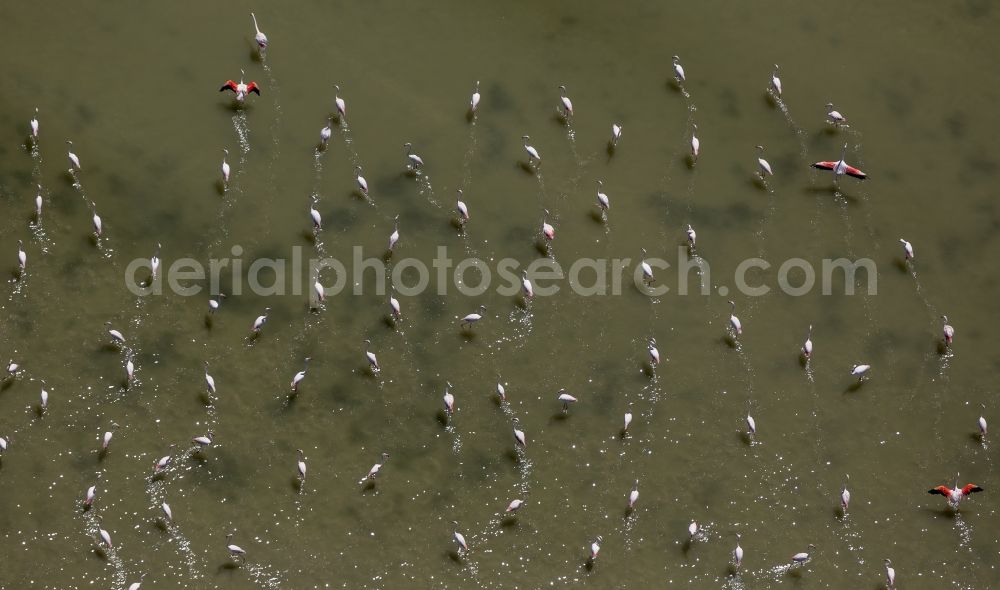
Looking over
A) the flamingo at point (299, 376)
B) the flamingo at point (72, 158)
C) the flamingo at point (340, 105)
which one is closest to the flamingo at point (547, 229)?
the flamingo at point (340, 105)

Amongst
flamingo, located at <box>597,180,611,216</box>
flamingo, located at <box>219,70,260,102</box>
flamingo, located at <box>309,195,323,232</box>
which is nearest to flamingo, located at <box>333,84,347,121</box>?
flamingo, located at <box>219,70,260,102</box>

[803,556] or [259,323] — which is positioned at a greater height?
[259,323]

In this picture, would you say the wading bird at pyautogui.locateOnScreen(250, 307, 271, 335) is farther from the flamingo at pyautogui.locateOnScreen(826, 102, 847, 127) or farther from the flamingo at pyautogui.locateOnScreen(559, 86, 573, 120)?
the flamingo at pyautogui.locateOnScreen(826, 102, 847, 127)

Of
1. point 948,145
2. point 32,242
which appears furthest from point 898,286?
point 32,242

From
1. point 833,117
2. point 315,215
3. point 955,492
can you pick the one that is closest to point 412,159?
point 315,215

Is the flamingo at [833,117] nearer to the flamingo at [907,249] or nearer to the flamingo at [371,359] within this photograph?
the flamingo at [907,249]

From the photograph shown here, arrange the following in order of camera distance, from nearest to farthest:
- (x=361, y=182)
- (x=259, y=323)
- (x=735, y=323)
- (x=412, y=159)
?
(x=259, y=323), (x=735, y=323), (x=361, y=182), (x=412, y=159)

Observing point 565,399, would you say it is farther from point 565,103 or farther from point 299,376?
point 565,103
